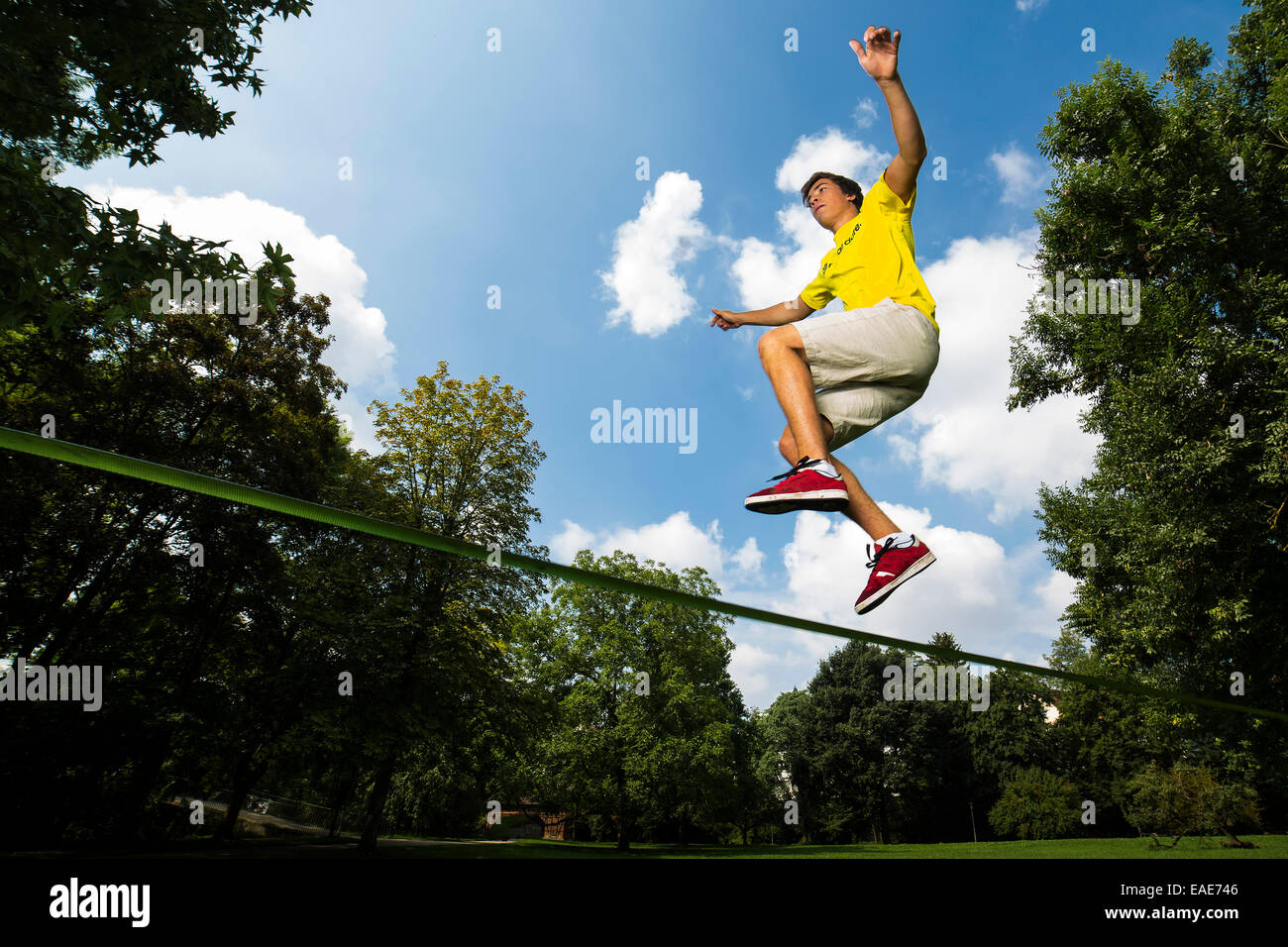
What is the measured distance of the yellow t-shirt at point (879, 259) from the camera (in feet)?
11.7

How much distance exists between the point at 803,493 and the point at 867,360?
0.85 meters

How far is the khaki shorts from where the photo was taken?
3.31 metres

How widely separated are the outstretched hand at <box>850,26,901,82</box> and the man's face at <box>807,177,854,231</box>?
908 millimetres

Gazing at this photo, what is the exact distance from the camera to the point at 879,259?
144 inches

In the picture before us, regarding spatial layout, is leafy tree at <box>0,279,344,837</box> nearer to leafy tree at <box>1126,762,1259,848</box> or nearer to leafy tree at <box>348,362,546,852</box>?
leafy tree at <box>348,362,546,852</box>

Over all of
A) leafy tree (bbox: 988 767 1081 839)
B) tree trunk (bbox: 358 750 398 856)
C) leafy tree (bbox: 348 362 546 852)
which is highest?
leafy tree (bbox: 348 362 546 852)

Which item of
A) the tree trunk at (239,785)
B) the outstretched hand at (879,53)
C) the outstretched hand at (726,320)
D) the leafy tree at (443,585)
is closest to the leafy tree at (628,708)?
the leafy tree at (443,585)

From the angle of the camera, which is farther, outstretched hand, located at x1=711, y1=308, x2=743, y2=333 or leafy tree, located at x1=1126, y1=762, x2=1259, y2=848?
leafy tree, located at x1=1126, y1=762, x2=1259, y2=848

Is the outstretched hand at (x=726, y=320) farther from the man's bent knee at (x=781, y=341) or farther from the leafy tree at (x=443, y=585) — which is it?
the leafy tree at (x=443, y=585)

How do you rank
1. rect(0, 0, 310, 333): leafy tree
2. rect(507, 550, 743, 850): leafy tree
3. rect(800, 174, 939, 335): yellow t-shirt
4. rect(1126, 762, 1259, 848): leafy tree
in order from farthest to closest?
rect(507, 550, 743, 850): leafy tree
rect(1126, 762, 1259, 848): leafy tree
rect(0, 0, 310, 333): leafy tree
rect(800, 174, 939, 335): yellow t-shirt

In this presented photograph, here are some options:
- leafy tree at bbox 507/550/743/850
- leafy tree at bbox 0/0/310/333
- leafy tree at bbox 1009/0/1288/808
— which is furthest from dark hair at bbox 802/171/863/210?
leafy tree at bbox 507/550/743/850

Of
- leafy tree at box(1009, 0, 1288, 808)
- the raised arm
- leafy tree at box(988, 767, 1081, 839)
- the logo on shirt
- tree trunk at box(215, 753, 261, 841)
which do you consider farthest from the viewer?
leafy tree at box(988, 767, 1081, 839)

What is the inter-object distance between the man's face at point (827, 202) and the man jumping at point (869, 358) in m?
0.31
